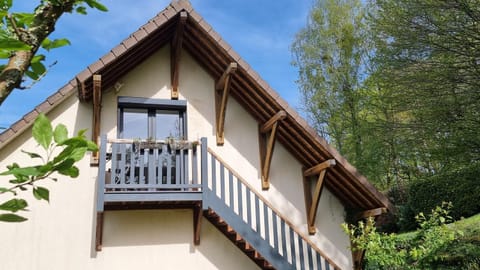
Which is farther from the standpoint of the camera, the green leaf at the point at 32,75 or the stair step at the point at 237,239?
the stair step at the point at 237,239

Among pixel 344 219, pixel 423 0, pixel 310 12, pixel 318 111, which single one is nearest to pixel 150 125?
pixel 344 219

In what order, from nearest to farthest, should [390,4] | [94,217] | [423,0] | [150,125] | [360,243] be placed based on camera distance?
[360,243] → [94,217] → [150,125] → [423,0] → [390,4]

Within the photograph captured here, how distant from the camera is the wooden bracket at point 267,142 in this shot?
8.73 m

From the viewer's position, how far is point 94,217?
319 inches

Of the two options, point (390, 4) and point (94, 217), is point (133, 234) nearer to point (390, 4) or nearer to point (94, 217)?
point (94, 217)

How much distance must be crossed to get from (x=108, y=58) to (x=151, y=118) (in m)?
1.84

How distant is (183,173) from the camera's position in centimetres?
784

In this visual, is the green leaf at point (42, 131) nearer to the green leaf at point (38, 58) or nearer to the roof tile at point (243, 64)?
the green leaf at point (38, 58)

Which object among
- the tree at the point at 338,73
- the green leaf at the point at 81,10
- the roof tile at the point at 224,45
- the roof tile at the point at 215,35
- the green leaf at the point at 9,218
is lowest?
the green leaf at the point at 9,218

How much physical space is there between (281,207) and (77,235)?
4371 mm

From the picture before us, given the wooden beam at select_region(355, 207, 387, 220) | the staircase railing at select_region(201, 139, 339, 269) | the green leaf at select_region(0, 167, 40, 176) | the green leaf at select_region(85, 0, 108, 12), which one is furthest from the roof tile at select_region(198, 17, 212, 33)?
the green leaf at select_region(0, 167, 40, 176)

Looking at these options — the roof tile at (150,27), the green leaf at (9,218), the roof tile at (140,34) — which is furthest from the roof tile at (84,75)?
the green leaf at (9,218)

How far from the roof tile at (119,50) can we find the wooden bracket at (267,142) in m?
3.38

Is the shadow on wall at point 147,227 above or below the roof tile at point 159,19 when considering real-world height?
below
